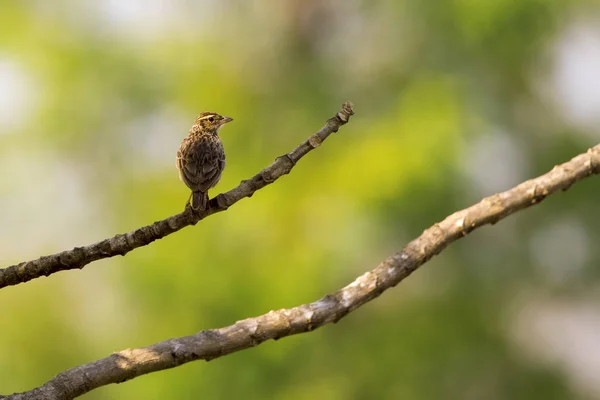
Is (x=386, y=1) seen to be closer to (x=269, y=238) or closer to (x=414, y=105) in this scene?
(x=414, y=105)

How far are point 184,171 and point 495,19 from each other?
1127 cm

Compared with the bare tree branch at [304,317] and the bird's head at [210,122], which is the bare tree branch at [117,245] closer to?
the bare tree branch at [304,317]

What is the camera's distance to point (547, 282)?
15516mm

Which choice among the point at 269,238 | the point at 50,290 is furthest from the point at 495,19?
the point at 50,290

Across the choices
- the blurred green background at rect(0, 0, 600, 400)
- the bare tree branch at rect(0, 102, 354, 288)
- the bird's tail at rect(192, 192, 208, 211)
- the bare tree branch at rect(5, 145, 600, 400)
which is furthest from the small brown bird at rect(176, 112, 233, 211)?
the blurred green background at rect(0, 0, 600, 400)

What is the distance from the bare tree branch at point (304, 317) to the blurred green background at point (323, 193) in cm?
771

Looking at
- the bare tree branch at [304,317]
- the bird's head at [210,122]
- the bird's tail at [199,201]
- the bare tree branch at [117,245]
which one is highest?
the bird's head at [210,122]

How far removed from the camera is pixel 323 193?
45.3 ft

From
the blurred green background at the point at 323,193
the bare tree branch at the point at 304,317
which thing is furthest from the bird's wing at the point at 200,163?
the blurred green background at the point at 323,193

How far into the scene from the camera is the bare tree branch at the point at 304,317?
13.3ft

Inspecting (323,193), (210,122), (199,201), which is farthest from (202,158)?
(323,193)

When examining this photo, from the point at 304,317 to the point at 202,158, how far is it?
1.70 metres

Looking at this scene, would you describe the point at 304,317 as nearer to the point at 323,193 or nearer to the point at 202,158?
the point at 202,158

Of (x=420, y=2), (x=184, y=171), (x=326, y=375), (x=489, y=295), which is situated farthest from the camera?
(x=420, y=2)
